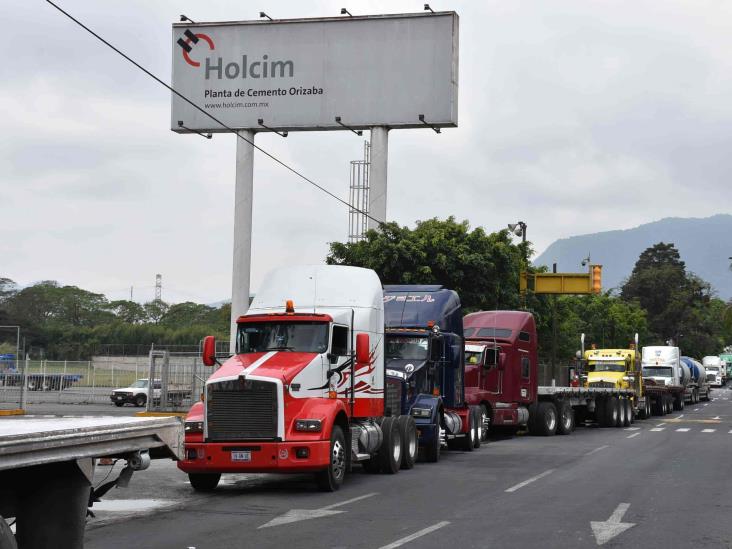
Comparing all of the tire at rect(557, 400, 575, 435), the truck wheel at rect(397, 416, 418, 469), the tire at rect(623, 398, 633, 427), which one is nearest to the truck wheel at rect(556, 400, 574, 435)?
the tire at rect(557, 400, 575, 435)

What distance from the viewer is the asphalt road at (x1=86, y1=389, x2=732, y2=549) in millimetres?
11758

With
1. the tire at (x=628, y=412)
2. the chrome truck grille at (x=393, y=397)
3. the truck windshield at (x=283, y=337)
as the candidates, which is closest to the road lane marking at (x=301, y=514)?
the truck windshield at (x=283, y=337)

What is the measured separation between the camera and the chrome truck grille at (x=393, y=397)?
20.3m

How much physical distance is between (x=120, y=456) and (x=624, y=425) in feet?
111

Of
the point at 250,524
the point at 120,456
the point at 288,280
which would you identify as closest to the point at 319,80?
the point at 288,280

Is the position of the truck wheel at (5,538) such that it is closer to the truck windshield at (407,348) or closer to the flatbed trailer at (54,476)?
the flatbed trailer at (54,476)

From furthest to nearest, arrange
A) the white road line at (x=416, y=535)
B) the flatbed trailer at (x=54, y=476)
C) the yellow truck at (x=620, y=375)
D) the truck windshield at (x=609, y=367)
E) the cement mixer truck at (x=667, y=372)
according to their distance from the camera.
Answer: the cement mixer truck at (x=667, y=372) → the truck windshield at (x=609, y=367) → the yellow truck at (x=620, y=375) → the white road line at (x=416, y=535) → the flatbed trailer at (x=54, y=476)

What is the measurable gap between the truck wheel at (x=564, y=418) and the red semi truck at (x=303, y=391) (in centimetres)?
1470

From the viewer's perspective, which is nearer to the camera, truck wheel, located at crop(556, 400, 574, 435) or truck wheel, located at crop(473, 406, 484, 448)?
truck wheel, located at crop(473, 406, 484, 448)

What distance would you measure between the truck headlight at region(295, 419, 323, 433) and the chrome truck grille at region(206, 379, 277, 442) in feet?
1.14

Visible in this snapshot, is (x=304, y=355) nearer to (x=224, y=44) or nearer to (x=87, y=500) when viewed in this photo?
(x=87, y=500)

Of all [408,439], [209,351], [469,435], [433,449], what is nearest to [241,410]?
[209,351]

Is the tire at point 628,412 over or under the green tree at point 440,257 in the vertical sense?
under

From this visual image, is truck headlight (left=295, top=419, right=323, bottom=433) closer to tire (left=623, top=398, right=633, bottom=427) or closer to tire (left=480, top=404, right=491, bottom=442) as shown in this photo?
tire (left=480, top=404, right=491, bottom=442)
